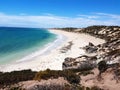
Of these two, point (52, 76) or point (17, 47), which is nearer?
point (52, 76)

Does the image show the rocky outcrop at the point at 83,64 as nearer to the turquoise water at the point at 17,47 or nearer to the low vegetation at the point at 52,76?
the low vegetation at the point at 52,76

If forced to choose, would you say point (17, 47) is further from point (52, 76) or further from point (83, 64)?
point (52, 76)

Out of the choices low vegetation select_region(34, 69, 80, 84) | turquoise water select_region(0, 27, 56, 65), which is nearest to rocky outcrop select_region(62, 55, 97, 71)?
low vegetation select_region(34, 69, 80, 84)

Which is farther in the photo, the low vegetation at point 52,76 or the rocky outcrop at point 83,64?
the rocky outcrop at point 83,64

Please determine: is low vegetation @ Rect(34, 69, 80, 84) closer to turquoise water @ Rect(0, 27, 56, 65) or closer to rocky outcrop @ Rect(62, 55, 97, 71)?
rocky outcrop @ Rect(62, 55, 97, 71)

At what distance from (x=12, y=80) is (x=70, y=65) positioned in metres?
10.9

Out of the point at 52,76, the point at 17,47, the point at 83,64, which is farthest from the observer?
the point at 17,47

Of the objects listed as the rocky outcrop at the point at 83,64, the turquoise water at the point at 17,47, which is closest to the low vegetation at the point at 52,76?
the rocky outcrop at the point at 83,64

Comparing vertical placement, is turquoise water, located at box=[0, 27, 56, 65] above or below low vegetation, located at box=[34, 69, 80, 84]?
below

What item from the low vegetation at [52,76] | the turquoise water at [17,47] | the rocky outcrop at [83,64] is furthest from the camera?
the turquoise water at [17,47]

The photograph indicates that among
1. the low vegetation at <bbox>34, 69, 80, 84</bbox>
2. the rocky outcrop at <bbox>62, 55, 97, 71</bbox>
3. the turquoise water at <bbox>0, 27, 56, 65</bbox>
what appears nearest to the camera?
the low vegetation at <bbox>34, 69, 80, 84</bbox>

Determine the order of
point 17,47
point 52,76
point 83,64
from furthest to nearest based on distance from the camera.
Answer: point 17,47 → point 83,64 → point 52,76

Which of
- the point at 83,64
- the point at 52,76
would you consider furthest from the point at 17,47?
the point at 52,76

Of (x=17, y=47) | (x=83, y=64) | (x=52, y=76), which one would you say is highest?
(x=52, y=76)
